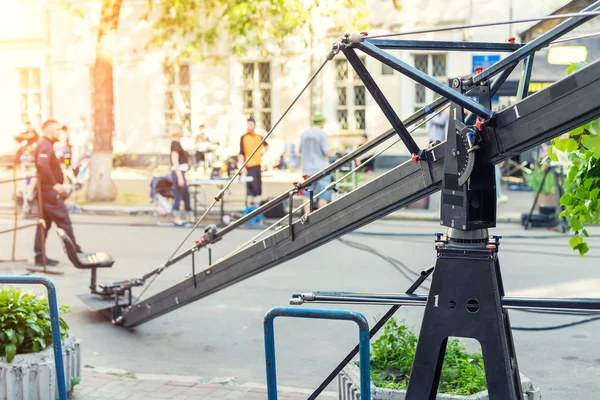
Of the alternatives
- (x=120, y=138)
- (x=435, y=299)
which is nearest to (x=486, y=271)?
(x=435, y=299)

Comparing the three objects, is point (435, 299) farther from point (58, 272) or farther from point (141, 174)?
point (141, 174)

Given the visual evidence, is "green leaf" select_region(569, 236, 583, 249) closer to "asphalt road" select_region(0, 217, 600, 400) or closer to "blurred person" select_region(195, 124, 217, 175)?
"asphalt road" select_region(0, 217, 600, 400)

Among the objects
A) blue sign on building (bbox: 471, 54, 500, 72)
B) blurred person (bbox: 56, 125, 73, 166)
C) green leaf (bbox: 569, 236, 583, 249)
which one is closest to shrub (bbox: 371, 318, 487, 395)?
green leaf (bbox: 569, 236, 583, 249)

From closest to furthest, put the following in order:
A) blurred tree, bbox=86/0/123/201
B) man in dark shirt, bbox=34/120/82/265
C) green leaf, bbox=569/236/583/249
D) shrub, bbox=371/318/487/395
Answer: green leaf, bbox=569/236/583/249, shrub, bbox=371/318/487/395, man in dark shirt, bbox=34/120/82/265, blurred tree, bbox=86/0/123/201

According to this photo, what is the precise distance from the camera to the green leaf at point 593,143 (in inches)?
146

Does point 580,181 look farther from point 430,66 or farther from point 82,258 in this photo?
point 430,66

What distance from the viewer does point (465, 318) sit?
150 inches

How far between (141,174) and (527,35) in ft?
69.1

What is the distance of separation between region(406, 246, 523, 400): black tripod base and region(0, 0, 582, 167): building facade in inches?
859

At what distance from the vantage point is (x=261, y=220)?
54.9 feet

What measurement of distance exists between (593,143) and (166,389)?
3821 mm

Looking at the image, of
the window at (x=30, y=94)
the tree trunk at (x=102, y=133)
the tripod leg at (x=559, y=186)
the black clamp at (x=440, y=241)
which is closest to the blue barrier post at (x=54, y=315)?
the black clamp at (x=440, y=241)

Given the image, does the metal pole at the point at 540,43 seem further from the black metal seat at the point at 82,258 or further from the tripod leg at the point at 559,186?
the tripod leg at the point at 559,186

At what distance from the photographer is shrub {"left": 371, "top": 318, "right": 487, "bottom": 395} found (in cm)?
489
